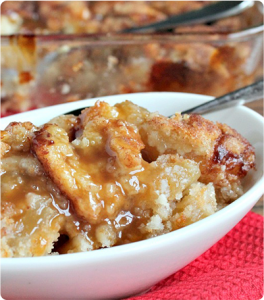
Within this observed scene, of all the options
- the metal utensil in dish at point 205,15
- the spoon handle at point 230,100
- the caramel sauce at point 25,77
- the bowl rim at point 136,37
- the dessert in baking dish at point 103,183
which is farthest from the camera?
the metal utensil in dish at point 205,15

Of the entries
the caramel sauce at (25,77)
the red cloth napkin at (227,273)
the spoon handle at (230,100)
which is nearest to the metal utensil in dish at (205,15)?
the caramel sauce at (25,77)

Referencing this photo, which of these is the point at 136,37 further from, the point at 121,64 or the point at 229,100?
the point at 229,100

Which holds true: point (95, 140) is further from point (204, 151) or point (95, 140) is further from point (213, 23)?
point (213, 23)

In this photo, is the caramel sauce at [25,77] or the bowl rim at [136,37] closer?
the bowl rim at [136,37]

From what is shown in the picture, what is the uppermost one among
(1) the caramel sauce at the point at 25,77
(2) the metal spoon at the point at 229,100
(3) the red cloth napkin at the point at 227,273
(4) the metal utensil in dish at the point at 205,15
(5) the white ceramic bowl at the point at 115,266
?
(4) the metal utensil in dish at the point at 205,15

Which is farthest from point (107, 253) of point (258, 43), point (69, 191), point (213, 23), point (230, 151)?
point (213, 23)

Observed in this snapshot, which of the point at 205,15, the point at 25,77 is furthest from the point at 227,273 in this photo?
the point at 205,15

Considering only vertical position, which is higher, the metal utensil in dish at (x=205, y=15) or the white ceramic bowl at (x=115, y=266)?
the metal utensil in dish at (x=205, y=15)

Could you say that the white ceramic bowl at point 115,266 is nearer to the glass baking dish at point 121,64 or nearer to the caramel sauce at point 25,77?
the glass baking dish at point 121,64

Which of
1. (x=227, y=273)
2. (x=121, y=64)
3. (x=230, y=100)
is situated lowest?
(x=227, y=273)
